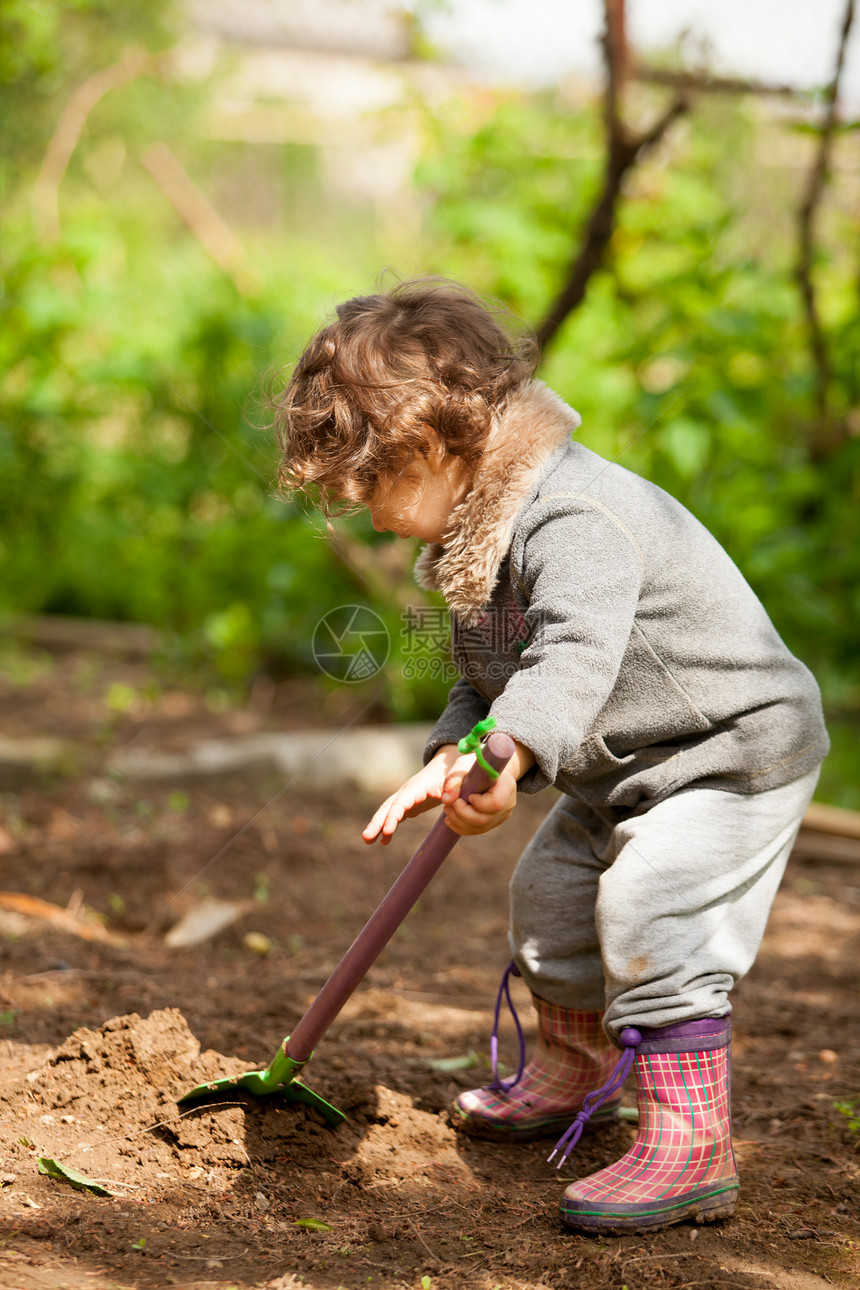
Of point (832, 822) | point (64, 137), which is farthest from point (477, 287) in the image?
point (64, 137)

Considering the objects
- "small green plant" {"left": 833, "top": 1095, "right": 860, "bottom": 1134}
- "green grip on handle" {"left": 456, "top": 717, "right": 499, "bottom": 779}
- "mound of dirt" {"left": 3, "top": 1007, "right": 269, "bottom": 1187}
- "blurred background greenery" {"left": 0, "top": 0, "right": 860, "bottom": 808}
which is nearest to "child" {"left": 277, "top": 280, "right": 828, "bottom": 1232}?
"green grip on handle" {"left": 456, "top": 717, "right": 499, "bottom": 779}

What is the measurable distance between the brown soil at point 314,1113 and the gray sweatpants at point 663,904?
0.96ft

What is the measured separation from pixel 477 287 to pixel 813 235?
1277 millimetres

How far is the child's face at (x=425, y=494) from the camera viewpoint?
5.20 ft

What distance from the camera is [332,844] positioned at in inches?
123

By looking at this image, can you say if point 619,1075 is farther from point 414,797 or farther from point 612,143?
point 612,143

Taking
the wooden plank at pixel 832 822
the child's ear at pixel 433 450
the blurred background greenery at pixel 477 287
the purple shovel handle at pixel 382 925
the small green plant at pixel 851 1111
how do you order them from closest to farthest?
the purple shovel handle at pixel 382 925, the child's ear at pixel 433 450, the small green plant at pixel 851 1111, the wooden plank at pixel 832 822, the blurred background greenery at pixel 477 287

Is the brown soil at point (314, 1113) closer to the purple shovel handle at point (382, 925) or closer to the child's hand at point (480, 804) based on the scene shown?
the purple shovel handle at point (382, 925)

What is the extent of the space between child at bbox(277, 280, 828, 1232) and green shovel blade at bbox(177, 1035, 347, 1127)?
0.41m

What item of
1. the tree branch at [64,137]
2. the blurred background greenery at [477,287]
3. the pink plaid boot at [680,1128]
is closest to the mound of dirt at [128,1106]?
the pink plaid boot at [680,1128]

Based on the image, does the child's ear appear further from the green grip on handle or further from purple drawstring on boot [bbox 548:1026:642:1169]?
purple drawstring on boot [bbox 548:1026:642:1169]

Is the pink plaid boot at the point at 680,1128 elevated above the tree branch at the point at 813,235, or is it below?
below

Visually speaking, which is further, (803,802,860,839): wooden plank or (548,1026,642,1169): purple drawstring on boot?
(803,802,860,839): wooden plank

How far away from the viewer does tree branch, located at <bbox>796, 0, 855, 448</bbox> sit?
3.54m
